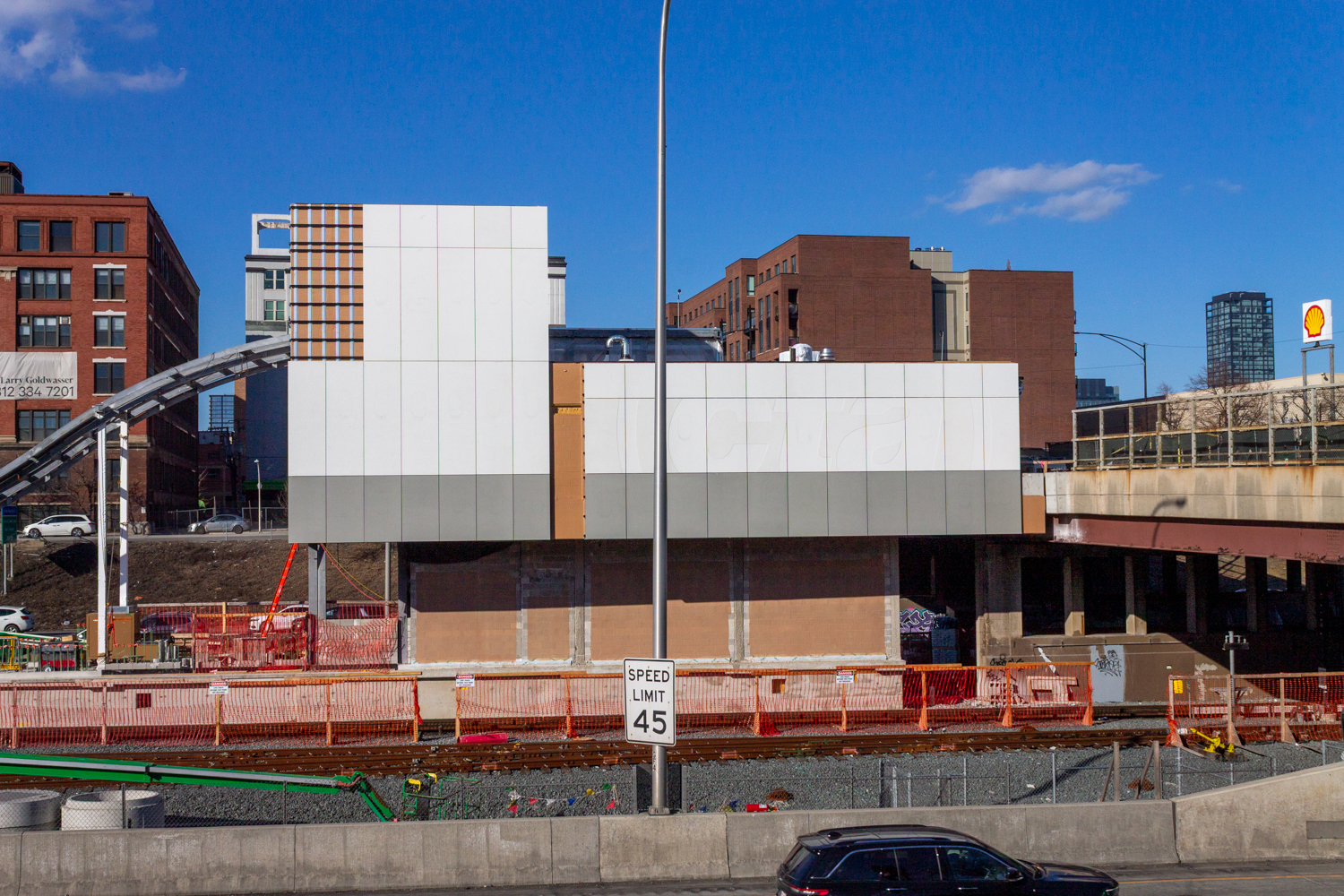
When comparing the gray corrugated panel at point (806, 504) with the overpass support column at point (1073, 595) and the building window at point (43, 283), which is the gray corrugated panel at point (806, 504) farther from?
the building window at point (43, 283)

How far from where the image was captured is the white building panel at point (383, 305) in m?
28.0

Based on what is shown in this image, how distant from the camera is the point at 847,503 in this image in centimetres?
2948

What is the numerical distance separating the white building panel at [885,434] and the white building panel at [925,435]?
192 mm

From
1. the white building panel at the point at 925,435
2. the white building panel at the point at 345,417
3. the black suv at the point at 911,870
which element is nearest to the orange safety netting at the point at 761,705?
the white building panel at the point at 925,435

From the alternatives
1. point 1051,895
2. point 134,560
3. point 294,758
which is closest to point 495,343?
point 294,758

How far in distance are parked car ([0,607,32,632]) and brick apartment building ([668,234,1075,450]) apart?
52.4 m

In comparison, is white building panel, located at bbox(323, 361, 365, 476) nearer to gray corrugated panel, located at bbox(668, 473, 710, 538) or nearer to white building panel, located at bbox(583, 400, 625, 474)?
white building panel, located at bbox(583, 400, 625, 474)

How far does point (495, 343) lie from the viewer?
93.0 feet

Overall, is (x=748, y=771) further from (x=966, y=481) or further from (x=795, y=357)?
→ (x=795, y=357)

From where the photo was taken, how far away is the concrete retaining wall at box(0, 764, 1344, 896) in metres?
12.5

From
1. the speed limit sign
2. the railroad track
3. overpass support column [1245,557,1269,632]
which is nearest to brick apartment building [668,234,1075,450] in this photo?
overpass support column [1245,557,1269,632]

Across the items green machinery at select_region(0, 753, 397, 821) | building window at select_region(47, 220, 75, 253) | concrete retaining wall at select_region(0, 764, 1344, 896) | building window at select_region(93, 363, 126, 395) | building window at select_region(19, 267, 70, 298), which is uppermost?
building window at select_region(47, 220, 75, 253)

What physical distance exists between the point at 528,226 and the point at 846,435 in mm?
10982

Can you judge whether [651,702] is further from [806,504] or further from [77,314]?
[77,314]
